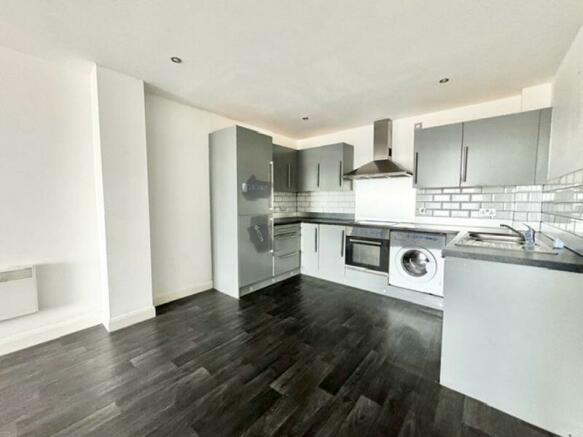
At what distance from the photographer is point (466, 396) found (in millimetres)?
1539

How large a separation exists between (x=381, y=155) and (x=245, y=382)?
10.7 ft

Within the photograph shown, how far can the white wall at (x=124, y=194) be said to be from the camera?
2207 millimetres

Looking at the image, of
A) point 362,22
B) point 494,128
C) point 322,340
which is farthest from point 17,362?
point 494,128

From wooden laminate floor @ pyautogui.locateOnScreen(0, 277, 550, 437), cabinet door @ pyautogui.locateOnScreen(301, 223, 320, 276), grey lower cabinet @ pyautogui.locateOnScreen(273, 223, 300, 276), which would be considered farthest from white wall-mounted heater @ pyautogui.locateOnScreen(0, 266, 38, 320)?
cabinet door @ pyautogui.locateOnScreen(301, 223, 320, 276)

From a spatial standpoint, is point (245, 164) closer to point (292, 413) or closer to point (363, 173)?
point (363, 173)

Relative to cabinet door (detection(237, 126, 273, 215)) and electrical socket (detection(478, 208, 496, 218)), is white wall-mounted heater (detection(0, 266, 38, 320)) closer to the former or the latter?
cabinet door (detection(237, 126, 273, 215))

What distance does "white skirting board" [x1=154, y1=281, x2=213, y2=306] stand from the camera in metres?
2.87

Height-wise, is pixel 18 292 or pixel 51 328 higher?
pixel 18 292

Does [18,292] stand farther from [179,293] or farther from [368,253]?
[368,253]

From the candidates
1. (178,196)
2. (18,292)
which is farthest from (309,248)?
(18,292)

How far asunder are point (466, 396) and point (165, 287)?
307cm

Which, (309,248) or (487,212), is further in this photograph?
(309,248)

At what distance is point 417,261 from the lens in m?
2.91

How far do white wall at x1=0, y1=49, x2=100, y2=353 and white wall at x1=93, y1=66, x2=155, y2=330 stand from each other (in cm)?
24
